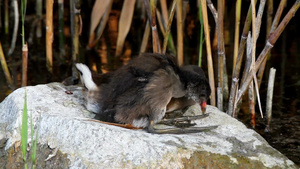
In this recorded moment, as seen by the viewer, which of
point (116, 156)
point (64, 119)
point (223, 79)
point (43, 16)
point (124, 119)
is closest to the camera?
point (116, 156)

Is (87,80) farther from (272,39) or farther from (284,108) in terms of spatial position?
(284,108)

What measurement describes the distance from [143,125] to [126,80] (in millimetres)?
289

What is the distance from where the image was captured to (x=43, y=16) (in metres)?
6.68

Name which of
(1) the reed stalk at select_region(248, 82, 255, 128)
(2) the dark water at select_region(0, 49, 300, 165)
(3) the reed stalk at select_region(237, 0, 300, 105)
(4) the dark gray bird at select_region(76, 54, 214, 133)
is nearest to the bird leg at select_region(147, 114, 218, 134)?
(4) the dark gray bird at select_region(76, 54, 214, 133)

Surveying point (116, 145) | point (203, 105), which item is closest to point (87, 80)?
point (116, 145)

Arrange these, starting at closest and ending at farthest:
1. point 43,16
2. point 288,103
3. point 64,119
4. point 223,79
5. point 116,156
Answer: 1. point 116,156
2. point 64,119
3. point 223,79
4. point 288,103
5. point 43,16

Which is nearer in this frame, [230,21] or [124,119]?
[124,119]

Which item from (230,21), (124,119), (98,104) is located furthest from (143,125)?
(230,21)

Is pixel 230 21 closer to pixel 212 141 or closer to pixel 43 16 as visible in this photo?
pixel 43 16

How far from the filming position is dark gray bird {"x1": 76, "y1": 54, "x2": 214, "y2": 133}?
9.80 ft

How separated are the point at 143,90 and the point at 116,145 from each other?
18.6 inches

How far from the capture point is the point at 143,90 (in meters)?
2.99

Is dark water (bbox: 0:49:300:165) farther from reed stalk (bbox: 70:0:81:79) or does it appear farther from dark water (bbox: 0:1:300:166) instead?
reed stalk (bbox: 70:0:81:79)

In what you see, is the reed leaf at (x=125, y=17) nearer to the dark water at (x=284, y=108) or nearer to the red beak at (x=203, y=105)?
the dark water at (x=284, y=108)
